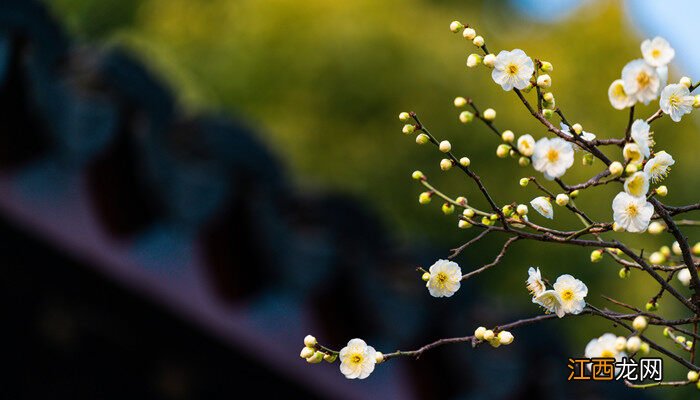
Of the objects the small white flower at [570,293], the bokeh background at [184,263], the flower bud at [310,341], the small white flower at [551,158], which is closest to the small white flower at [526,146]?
the small white flower at [551,158]

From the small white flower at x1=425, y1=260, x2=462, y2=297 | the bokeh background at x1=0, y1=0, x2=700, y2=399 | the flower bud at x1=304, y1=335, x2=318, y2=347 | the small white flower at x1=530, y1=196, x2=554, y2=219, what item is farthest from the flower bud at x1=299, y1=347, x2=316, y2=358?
the bokeh background at x1=0, y1=0, x2=700, y2=399

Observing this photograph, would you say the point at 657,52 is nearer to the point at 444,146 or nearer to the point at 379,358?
the point at 444,146

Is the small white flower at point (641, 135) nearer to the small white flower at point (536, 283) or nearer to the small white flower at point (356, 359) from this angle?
the small white flower at point (536, 283)

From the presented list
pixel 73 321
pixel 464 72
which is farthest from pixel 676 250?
pixel 464 72

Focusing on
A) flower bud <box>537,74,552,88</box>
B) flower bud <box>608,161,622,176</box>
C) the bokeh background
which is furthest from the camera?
the bokeh background

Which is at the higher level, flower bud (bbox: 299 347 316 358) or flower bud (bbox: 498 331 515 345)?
flower bud (bbox: 498 331 515 345)

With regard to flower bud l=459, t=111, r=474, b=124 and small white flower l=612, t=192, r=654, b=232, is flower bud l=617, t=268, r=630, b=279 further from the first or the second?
flower bud l=459, t=111, r=474, b=124
